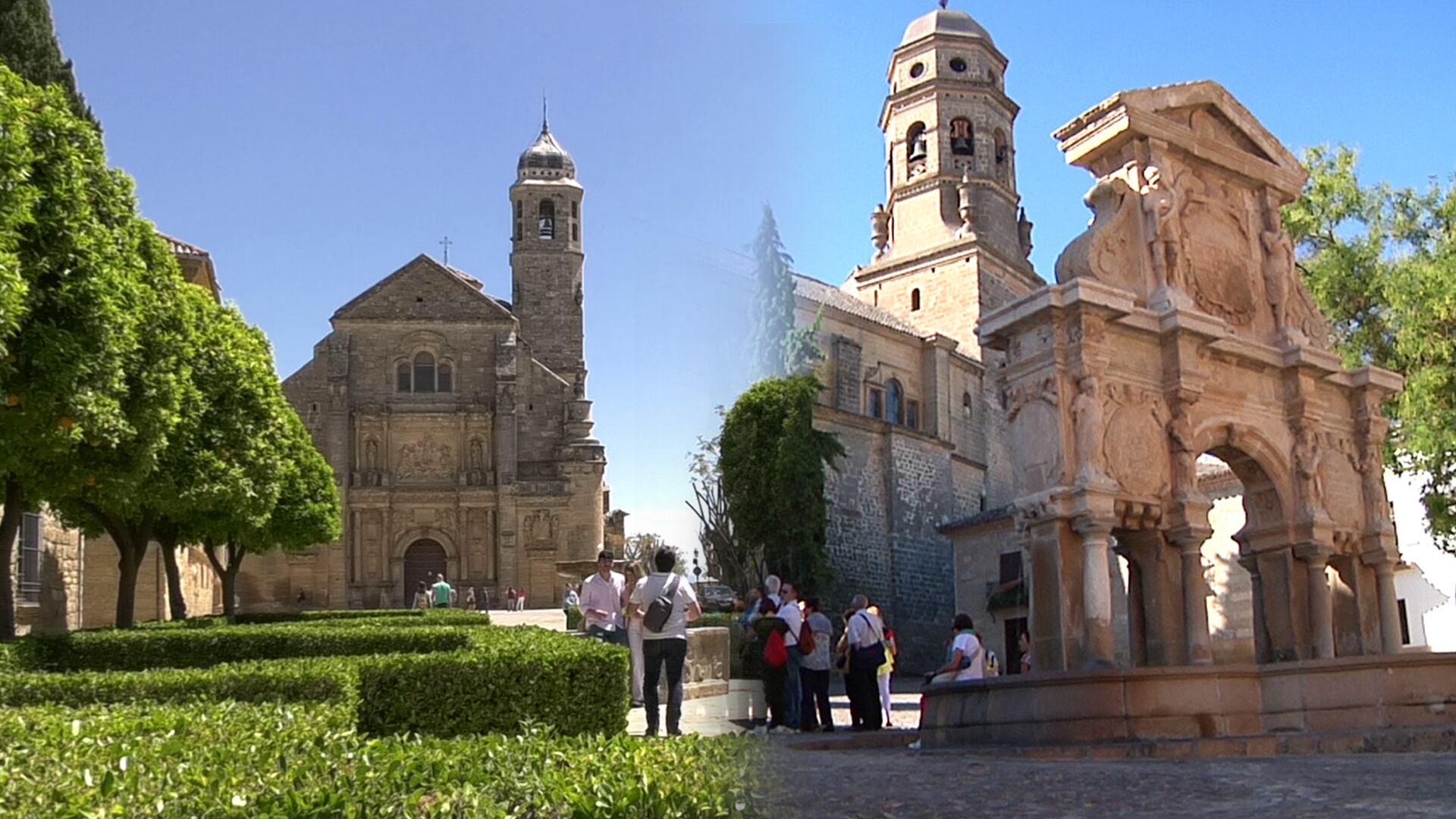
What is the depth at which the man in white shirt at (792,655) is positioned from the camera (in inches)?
467

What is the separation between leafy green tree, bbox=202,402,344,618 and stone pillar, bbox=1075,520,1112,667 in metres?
18.7

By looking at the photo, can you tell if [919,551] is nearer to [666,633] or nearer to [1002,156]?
[1002,156]

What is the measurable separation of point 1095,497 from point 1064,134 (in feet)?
15.7

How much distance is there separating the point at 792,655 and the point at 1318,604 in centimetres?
752

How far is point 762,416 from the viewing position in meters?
4.80

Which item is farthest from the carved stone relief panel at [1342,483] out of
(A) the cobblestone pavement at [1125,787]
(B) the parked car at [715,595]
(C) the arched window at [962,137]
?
(C) the arched window at [962,137]

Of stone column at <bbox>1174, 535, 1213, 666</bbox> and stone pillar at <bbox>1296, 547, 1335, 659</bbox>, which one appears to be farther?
stone pillar at <bbox>1296, 547, 1335, 659</bbox>

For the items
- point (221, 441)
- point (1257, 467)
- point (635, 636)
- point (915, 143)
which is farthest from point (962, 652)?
point (915, 143)

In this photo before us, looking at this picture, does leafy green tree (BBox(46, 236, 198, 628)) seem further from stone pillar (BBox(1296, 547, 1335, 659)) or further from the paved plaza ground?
stone pillar (BBox(1296, 547, 1335, 659))

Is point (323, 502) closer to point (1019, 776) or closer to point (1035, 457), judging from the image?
point (1035, 457)

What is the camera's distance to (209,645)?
1645cm

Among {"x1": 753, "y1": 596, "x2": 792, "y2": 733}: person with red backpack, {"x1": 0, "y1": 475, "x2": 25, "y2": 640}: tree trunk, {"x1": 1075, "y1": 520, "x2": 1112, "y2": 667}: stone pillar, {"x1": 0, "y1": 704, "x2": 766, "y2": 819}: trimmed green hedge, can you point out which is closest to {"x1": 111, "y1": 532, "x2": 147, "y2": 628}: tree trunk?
{"x1": 0, "y1": 475, "x2": 25, "y2": 640}: tree trunk

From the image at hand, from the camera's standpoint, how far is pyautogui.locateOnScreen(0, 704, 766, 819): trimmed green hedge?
3.89 m

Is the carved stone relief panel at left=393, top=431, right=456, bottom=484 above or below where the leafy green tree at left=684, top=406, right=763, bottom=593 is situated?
above
